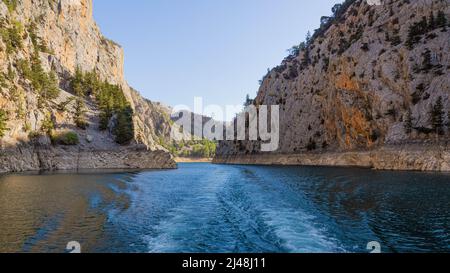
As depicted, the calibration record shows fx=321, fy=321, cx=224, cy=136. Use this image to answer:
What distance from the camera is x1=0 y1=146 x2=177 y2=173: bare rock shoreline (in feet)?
209

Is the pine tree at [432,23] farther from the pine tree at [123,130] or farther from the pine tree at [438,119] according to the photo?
Result: the pine tree at [123,130]

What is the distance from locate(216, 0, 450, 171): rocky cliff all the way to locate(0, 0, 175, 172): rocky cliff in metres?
48.5

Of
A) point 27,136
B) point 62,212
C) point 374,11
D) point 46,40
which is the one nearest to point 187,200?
point 62,212

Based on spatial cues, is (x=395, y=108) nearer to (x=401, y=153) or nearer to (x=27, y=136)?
(x=401, y=153)

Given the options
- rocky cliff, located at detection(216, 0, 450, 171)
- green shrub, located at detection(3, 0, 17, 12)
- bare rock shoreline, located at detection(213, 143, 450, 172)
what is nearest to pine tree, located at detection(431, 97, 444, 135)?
rocky cliff, located at detection(216, 0, 450, 171)

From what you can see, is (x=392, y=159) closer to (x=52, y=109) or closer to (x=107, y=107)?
(x=107, y=107)

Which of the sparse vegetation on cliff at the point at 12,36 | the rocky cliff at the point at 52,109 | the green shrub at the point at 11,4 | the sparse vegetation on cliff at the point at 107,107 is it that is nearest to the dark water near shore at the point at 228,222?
the rocky cliff at the point at 52,109

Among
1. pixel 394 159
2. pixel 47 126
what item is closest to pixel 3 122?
pixel 47 126

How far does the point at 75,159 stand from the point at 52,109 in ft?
56.7

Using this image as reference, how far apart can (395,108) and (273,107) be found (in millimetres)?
60456

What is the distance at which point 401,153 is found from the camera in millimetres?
60875

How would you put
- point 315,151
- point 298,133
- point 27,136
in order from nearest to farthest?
point 27,136 → point 315,151 → point 298,133

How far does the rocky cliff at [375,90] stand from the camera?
6169cm

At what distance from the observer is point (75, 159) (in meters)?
79.6
